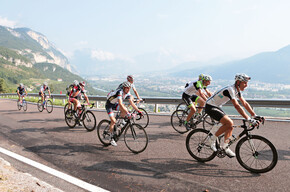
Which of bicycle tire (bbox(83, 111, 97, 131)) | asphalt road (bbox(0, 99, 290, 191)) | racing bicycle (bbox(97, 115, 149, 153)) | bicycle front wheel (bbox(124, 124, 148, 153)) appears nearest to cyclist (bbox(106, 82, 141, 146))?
racing bicycle (bbox(97, 115, 149, 153))

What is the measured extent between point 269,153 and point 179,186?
1.97m

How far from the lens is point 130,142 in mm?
5449

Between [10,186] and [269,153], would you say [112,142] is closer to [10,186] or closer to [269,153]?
[10,186]

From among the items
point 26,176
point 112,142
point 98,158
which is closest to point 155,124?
point 112,142

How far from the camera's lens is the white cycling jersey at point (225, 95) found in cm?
433

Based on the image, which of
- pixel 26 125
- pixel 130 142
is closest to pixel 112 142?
pixel 130 142

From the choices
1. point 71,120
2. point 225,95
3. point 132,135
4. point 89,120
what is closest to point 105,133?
point 132,135

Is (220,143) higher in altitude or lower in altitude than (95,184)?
higher

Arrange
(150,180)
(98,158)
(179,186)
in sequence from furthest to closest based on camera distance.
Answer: (98,158), (150,180), (179,186)

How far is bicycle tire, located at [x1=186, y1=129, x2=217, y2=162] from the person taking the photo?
15.3ft

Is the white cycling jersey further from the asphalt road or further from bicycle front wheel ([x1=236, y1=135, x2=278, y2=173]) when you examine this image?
the asphalt road

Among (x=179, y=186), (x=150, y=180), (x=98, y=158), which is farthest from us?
(x=98, y=158)

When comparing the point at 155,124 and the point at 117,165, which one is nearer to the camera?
the point at 117,165

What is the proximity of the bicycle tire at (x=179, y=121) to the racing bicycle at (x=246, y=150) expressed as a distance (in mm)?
2456
